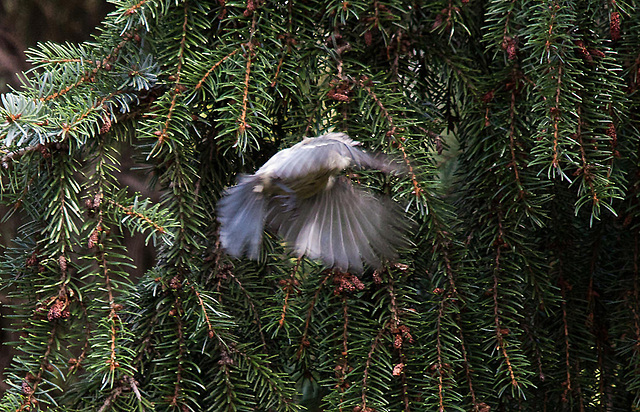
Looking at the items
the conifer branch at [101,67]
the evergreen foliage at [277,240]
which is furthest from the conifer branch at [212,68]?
the conifer branch at [101,67]

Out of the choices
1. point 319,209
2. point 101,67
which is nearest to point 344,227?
point 319,209

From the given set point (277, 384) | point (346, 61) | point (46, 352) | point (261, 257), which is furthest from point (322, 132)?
point (46, 352)

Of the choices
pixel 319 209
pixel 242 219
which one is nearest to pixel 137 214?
pixel 242 219

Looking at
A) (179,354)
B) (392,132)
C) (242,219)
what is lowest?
(179,354)

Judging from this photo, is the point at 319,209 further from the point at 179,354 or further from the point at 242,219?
the point at 179,354

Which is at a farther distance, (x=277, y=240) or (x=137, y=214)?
(x=277, y=240)

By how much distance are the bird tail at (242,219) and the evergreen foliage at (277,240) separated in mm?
27

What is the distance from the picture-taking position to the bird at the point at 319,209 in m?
0.77

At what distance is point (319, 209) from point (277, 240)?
0.08 meters

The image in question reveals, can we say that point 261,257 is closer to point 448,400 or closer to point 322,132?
point 322,132

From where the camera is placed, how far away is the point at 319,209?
85cm

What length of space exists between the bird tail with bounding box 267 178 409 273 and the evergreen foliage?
25 mm

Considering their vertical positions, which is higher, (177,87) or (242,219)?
(177,87)

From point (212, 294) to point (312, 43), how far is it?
36 cm
